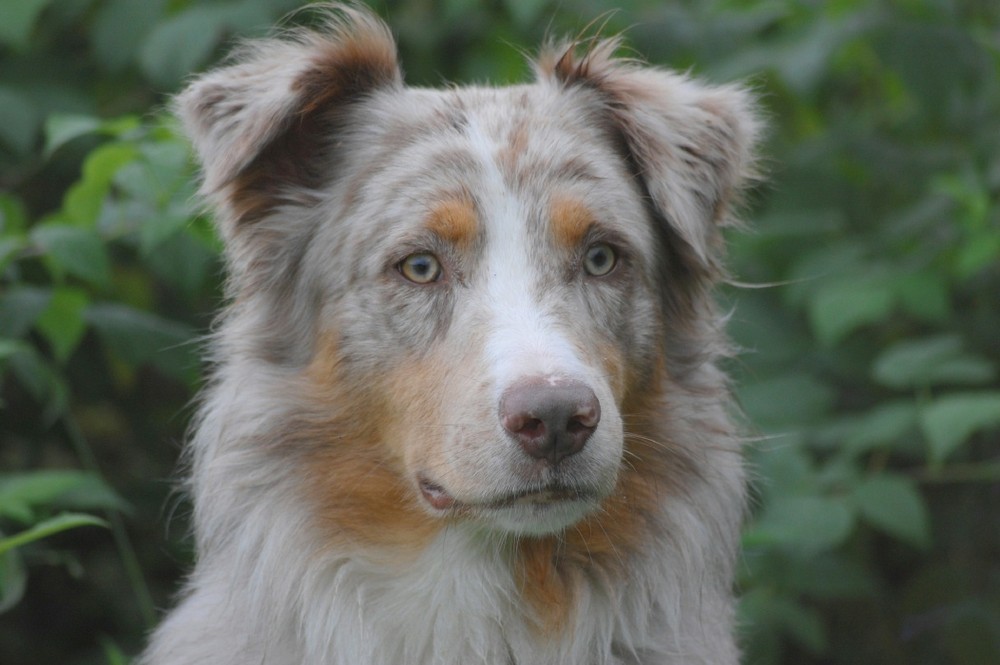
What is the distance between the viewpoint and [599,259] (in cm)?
393

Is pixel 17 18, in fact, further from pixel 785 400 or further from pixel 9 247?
pixel 785 400

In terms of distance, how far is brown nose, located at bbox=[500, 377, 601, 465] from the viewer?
3.23m

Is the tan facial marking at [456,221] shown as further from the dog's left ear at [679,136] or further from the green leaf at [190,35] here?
the green leaf at [190,35]

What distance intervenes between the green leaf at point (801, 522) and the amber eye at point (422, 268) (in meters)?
1.80

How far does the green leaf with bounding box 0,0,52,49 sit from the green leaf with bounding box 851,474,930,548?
3.83 metres

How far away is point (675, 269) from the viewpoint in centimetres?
429

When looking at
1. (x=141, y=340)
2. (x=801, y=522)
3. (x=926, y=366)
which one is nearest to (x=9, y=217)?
(x=141, y=340)

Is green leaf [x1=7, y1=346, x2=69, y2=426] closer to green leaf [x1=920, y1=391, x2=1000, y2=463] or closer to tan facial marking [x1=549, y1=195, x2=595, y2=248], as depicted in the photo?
tan facial marking [x1=549, y1=195, x2=595, y2=248]

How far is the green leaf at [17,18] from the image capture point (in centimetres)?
491

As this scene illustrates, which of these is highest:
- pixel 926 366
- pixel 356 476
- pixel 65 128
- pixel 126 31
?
pixel 126 31

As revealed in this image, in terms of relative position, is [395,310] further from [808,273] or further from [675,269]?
[808,273]

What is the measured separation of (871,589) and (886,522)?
885 mm

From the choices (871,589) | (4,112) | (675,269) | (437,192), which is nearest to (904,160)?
(871,589)

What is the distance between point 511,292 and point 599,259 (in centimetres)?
39
